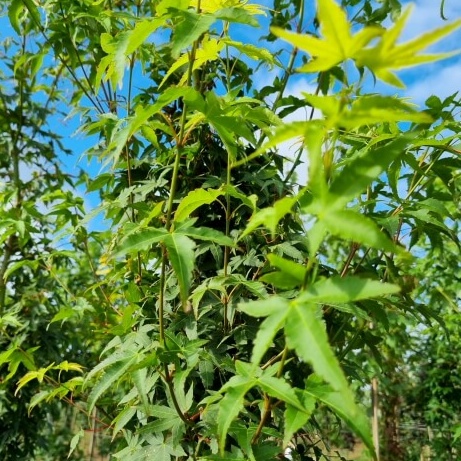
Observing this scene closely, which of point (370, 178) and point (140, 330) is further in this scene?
point (140, 330)

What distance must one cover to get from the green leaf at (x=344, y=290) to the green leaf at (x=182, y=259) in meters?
0.21

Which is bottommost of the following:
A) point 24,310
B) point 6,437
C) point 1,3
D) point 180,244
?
point 6,437

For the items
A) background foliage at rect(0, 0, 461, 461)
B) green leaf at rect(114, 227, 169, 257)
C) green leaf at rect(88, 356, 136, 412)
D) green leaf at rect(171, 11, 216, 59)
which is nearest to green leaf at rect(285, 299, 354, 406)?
background foliage at rect(0, 0, 461, 461)

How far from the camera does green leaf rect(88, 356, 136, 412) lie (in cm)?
89

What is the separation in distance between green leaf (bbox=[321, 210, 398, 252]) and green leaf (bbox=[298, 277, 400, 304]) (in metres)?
0.04

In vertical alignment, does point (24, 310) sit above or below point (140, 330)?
above

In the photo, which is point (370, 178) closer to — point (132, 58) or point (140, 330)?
point (140, 330)

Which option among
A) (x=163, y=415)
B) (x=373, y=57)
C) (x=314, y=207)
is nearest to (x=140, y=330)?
(x=163, y=415)

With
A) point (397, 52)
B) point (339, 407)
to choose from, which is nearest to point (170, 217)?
point (339, 407)

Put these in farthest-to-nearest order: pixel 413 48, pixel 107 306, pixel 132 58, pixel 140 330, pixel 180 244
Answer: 1. pixel 107 306
2. pixel 132 58
3. pixel 140 330
4. pixel 180 244
5. pixel 413 48

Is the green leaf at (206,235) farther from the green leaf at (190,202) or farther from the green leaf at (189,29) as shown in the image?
the green leaf at (189,29)

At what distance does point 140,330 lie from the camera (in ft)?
3.91

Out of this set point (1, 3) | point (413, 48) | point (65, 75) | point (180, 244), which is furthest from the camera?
point (65, 75)

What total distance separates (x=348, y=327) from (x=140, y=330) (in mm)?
513
